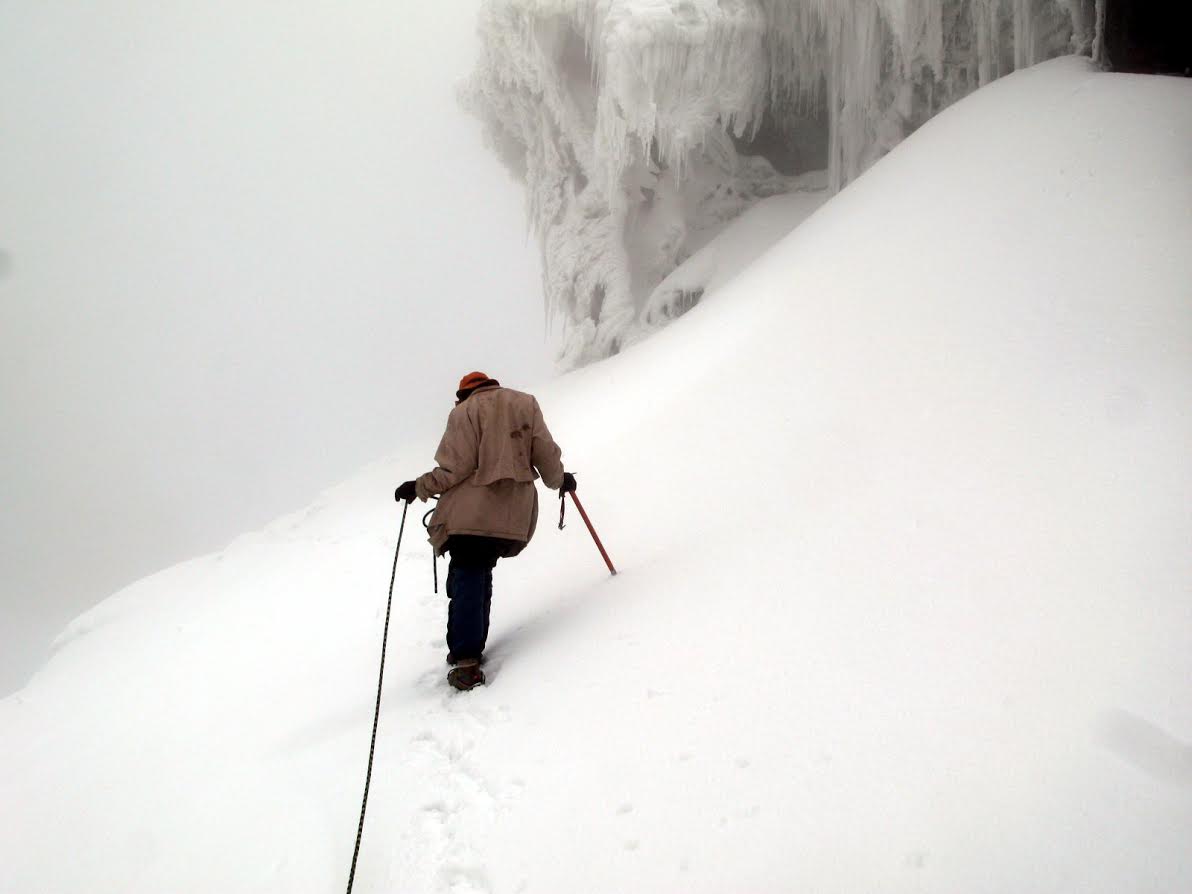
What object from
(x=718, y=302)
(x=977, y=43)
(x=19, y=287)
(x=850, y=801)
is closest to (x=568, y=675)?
(x=850, y=801)

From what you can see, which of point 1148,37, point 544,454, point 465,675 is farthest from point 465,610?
point 1148,37

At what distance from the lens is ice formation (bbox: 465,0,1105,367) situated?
7517 millimetres

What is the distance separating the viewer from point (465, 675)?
3.05 m

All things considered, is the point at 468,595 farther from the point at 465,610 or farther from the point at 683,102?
the point at 683,102

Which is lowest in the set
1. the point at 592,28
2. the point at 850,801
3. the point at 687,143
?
the point at 850,801

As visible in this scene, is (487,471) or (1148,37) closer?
(487,471)

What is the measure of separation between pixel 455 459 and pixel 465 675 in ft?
3.21

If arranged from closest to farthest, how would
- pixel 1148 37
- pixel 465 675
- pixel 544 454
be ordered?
pixel 465 675
pixel 544 454
pixel 1148 37

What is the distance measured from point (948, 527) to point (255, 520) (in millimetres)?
73887

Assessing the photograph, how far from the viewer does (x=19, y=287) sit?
254ft

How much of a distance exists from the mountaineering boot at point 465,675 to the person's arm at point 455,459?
79 centimetres

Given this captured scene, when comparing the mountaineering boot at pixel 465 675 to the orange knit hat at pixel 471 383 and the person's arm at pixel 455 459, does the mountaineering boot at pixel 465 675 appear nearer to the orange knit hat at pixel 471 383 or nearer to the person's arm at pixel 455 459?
the person's arm at pixel 455 459

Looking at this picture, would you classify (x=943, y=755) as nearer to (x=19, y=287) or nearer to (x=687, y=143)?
(x=687, y=143)

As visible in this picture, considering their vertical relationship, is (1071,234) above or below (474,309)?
above
